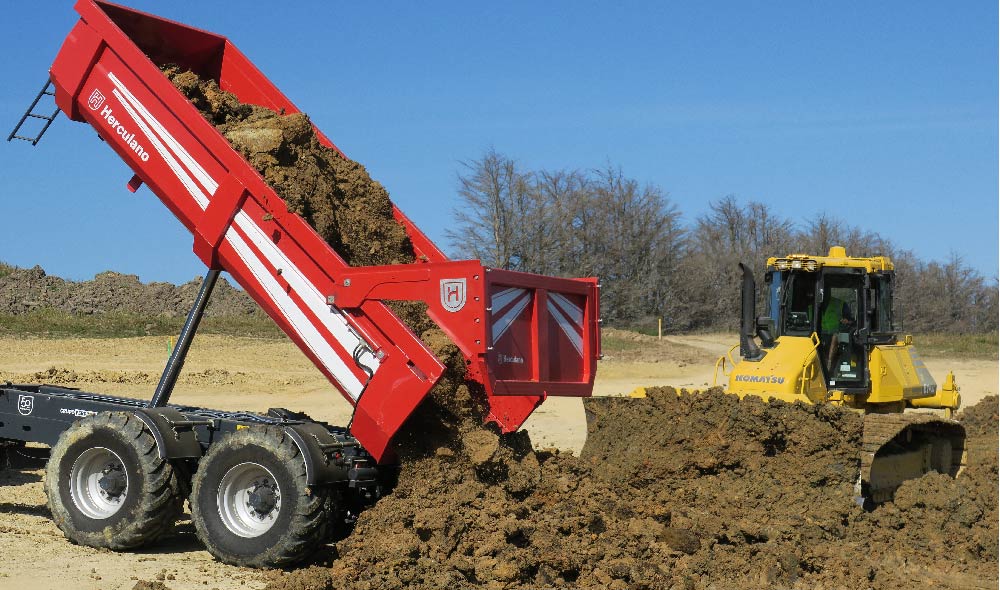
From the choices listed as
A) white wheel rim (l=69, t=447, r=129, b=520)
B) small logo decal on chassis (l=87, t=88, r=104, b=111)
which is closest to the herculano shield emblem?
white wheel rim (l=69, t=447, r=129, b=520)

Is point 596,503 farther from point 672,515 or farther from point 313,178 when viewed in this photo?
point 313,178

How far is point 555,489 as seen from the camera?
7.49 metres

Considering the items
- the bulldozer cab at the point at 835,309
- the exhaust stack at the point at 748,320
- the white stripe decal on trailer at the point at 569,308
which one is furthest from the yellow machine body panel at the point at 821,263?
the white stripe decal on trailer at the point at 569,308

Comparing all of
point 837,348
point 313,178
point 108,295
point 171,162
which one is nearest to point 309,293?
point 313,178

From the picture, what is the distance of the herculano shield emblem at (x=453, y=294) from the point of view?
6.91 metres

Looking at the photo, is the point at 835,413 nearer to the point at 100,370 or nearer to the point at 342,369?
the point at 342,369

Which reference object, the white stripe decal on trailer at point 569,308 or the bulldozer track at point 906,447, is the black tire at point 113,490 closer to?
the white stripe decal on trailer at point 569,308

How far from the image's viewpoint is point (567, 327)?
8.30 metres

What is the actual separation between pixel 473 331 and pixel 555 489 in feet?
4.59

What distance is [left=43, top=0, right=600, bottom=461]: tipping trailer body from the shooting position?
697 centimetres

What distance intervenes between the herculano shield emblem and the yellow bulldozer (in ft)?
12.3

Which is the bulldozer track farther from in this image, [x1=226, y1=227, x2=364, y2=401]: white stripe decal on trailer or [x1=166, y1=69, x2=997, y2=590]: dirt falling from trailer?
[x1=226, y1=227, x2=364, y2=401]: white stripe decal on trailer

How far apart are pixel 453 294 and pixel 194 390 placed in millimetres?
16406

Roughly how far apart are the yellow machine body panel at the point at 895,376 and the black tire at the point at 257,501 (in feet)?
21.7
